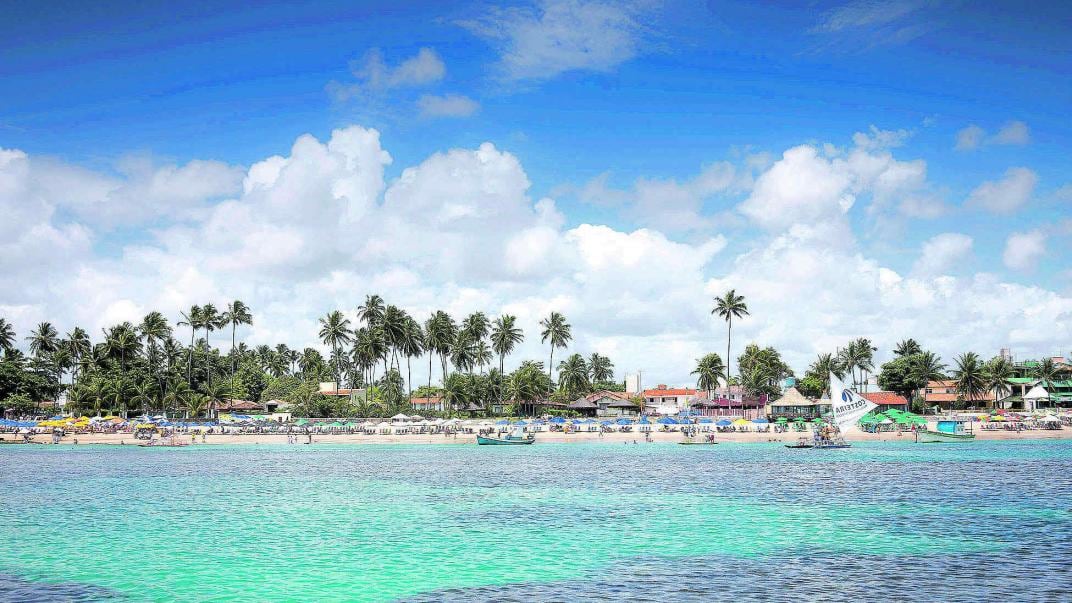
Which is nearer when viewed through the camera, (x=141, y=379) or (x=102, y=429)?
(x=102, y=429)

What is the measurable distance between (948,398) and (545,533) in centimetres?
14180

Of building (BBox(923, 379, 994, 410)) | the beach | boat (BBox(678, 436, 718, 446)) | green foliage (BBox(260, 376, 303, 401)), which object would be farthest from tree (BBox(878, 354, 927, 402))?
green foliage (BBox(260, 376, 303, 401))

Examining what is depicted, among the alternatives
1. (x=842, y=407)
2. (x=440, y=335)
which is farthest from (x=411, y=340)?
(x=842, y=407)

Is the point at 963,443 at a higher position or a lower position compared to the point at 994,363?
lower

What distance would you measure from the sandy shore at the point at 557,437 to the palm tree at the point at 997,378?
134ft

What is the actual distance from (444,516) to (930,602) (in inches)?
883

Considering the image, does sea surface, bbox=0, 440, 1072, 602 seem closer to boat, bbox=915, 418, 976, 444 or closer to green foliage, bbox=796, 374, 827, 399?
boat, bbox=915, 418, 976, 444

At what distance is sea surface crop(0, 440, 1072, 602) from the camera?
2294cm

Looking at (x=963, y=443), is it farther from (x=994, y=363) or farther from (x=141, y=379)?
(x=141, y=379)

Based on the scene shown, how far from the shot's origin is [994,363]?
143750 millimetres

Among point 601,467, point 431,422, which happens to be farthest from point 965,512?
point 431,422

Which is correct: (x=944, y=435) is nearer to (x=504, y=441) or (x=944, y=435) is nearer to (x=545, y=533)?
(x=504, y=441)

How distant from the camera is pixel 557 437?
102188 millimetres

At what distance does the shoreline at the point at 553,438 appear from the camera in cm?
9656
